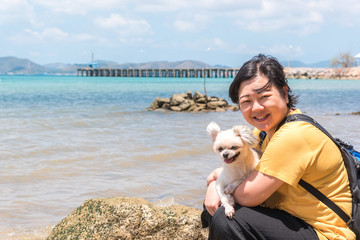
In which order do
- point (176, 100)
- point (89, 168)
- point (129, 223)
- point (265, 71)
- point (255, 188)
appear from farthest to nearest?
1. point (176, 100)
2. point (89, 168)
3. point (129, 223)
4. point (265, 71)
5. point (255, 188)

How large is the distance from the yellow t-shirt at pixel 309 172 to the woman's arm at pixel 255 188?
0.14ft

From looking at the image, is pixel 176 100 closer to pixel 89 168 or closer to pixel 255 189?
pixel 89 168

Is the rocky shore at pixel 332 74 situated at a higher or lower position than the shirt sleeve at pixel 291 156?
higher

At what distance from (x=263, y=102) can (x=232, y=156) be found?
1.27 ft

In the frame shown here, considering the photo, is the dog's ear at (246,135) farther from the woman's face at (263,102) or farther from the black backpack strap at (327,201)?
the black backpack strap at (327,201)

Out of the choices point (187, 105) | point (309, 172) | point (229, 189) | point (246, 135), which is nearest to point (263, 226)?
point (229, 189)

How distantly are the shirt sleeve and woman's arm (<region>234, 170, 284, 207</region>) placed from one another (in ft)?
0.21

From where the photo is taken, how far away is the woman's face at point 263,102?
2424 mm

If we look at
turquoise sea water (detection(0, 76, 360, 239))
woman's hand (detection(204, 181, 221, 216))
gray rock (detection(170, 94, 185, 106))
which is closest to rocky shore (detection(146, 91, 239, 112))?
gray rock (detection(170, 94, 185, 106))

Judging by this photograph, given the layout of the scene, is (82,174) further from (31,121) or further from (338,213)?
(31,121)

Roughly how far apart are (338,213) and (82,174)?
5.53m

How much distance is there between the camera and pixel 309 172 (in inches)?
88.5

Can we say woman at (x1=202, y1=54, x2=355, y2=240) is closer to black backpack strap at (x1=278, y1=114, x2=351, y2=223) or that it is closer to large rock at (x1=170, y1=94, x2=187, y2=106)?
black backpack strap at (x1=278, y1=114, x2=351, y2=223)

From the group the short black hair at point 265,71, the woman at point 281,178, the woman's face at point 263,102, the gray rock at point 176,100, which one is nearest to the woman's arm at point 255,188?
the woman at point 281,178
